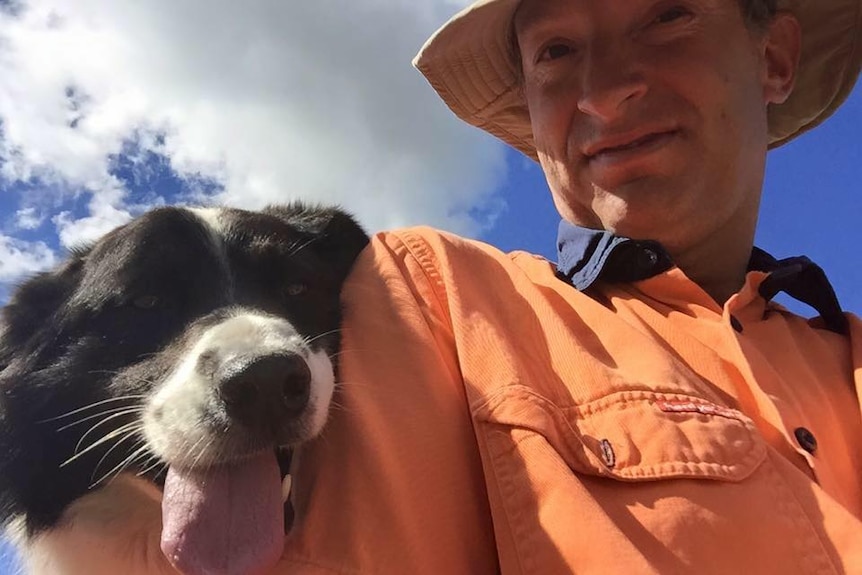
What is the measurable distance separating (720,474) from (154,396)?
46.6 inches

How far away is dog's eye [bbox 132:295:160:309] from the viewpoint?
73.6 inches

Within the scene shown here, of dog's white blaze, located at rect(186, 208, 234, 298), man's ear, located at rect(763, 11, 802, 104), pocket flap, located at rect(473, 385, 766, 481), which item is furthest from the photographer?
man's ear, located at rect(763, 11, 802, 104)

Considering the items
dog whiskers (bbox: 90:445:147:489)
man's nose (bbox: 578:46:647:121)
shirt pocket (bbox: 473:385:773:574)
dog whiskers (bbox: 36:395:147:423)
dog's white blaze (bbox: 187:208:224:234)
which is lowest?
shirt pocket (bbox: 473:385:773:574)

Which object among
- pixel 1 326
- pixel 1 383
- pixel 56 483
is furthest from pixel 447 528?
pixel 1 326

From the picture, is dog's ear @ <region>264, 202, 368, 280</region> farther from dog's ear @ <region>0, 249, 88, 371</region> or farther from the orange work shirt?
dog's ear @ <region>0, 249, 88, 371</region>

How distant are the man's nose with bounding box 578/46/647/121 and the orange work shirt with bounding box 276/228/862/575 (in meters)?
0.69

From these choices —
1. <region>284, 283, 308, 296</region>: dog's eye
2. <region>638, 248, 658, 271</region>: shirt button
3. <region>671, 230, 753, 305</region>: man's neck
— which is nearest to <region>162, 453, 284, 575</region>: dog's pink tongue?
<region>284, 283, 308, 296</region>: dog's eye

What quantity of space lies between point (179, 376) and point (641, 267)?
4.04 feet

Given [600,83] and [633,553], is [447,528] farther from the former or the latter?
[600,83]

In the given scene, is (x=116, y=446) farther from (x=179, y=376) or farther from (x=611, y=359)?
(x=611, y=359)

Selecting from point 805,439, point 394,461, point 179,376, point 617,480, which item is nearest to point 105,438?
point 179,376

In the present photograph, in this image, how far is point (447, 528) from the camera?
1.36 meters

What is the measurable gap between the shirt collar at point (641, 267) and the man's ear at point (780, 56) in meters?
0.61

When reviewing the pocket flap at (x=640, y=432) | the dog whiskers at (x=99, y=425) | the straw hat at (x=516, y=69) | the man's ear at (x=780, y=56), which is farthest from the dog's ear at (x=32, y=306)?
the man's ear at (x=780, y=56)
